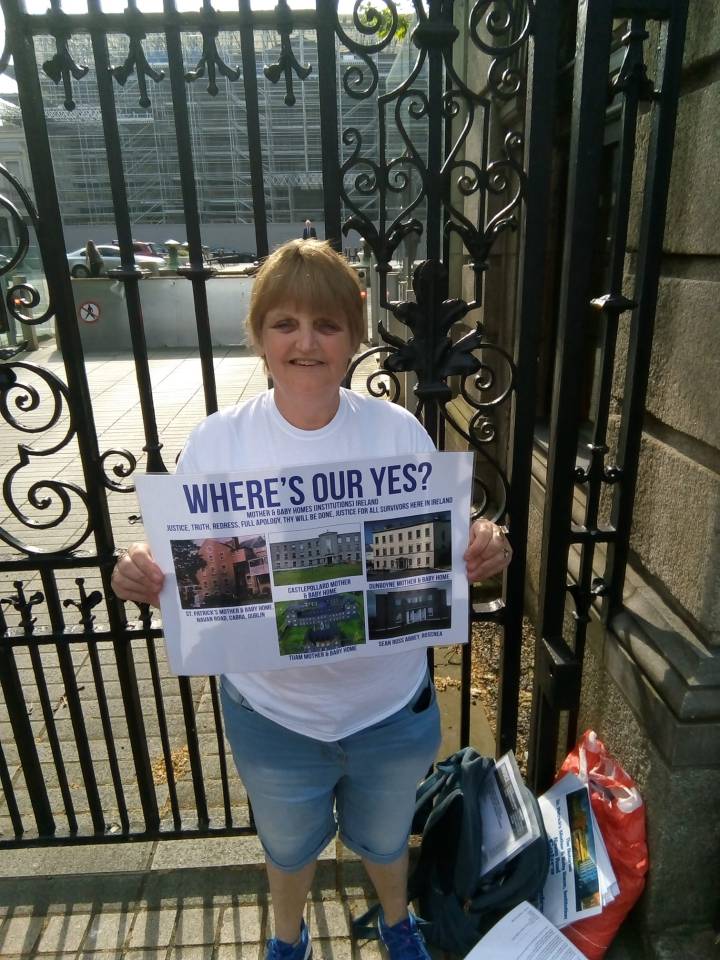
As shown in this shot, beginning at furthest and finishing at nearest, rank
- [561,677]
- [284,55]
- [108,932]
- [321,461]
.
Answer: [108,932]
[561,677]
[284,55]
[321,461]

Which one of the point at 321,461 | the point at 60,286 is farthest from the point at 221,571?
the point at 60,286

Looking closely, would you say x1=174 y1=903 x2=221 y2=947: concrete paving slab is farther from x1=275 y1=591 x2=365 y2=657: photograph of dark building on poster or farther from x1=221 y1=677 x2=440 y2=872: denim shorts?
x1=275 y1=591 x2=365 y2=657: photograph of dark building on poster

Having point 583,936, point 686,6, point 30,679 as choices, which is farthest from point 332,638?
point 30,679

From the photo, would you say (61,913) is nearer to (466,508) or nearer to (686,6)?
(466,508)

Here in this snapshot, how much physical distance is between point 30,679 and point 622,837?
9.95 ft

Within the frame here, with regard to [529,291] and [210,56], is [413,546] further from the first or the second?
[210,56]

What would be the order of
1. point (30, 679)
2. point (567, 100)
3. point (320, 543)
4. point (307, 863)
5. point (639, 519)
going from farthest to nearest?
point (30, 679)
point (567, 100)
point (639, 519)
point (307, 863)
point (320, 543)

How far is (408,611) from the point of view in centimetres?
174

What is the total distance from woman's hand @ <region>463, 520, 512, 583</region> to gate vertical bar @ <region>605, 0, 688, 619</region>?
2.01 feet

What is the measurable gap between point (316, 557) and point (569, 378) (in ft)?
3.02

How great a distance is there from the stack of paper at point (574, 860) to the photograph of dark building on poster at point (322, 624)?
100 cm

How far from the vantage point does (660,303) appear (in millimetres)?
1984

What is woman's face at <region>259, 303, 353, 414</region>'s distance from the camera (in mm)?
1558

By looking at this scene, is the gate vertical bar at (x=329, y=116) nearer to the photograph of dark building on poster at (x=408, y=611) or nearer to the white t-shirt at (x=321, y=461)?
the white t-shirt at (x=321, y=461)
